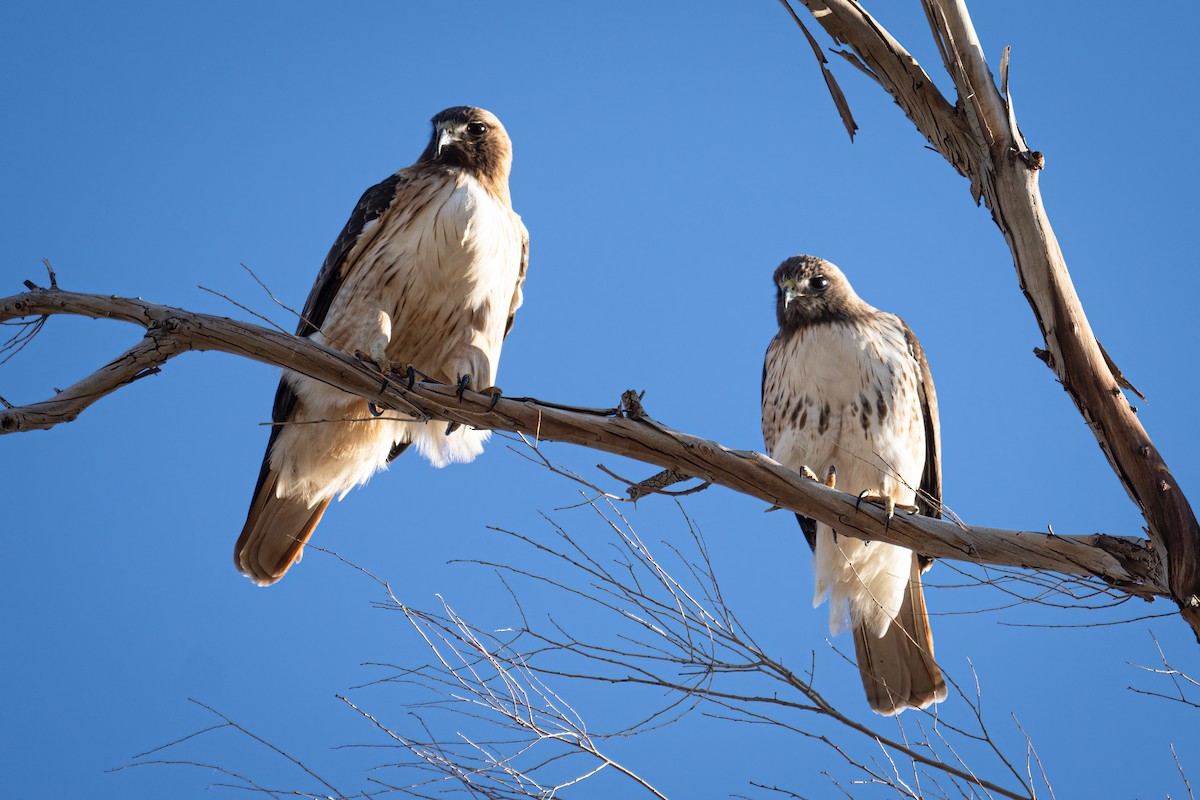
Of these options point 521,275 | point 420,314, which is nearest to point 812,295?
point 521,275

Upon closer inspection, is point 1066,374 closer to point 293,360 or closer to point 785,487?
point 785,487

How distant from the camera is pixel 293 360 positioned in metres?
3.31

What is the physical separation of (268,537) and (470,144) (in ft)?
6.51

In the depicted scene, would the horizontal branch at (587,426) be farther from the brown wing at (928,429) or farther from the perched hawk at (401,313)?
the brown wing at (928,429)

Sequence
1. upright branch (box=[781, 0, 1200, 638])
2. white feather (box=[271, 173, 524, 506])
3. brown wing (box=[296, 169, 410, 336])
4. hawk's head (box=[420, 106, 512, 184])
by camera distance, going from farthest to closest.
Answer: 1. hawk's head (box=[420, 106, 512, 184])
2. brown wing (box=[296, 169, 410, 336])
3. white feather (box=[271, 173, 524, 506])
4. upright branch (box=[781, 0, 1200, 638])

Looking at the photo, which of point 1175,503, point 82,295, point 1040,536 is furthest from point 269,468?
point 1175,503

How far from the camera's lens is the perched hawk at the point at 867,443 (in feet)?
15.7

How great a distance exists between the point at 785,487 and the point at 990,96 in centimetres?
119

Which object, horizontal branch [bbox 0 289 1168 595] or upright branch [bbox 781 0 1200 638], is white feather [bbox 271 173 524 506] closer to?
horizontal branch [bbox 0 289 1168 595]

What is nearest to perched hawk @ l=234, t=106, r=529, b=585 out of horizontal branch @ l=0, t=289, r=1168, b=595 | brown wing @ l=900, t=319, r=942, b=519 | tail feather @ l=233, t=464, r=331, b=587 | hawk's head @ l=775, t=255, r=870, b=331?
tail feather @ l=233, t=464, r=331, b=587

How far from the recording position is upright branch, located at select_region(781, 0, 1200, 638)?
8.63ft

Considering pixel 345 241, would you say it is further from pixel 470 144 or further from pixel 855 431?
pixel 855 431

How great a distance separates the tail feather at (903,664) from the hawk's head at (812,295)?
132cm

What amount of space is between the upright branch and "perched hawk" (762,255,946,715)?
1855mm
